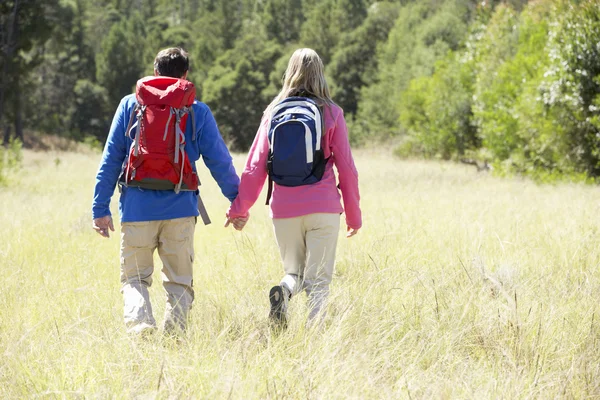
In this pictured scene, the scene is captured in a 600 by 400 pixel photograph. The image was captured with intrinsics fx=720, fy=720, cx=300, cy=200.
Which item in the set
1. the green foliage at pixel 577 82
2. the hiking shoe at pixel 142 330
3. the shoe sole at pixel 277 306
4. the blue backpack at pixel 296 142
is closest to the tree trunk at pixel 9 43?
A: the green foliage at pixel 577 82

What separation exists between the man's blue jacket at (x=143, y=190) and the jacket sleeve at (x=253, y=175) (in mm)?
148

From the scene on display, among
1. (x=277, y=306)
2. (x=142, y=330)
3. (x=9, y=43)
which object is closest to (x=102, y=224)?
(x=142, y=330)

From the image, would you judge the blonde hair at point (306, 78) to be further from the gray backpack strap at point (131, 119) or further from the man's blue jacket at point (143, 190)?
the gray backpack strap at point (131, 119)

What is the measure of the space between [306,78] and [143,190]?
3.97 ft

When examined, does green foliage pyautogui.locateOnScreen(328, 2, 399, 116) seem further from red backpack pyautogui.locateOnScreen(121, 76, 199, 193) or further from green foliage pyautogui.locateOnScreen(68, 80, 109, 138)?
red backpack pyautogui.locateOnScreen(121, 76, 199, 193)

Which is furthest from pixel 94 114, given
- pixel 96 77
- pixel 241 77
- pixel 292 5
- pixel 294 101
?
pixel 294 101

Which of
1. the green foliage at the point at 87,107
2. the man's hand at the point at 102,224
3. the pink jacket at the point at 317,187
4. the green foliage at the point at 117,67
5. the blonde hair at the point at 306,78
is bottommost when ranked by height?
the green foliage at the point at 87,107

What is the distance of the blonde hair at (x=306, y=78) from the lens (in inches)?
174

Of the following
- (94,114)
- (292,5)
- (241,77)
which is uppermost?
(292,5)

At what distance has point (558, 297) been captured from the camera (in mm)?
4848

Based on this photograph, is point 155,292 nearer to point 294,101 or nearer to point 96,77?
point 294,101

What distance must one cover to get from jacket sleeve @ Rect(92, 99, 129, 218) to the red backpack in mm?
159

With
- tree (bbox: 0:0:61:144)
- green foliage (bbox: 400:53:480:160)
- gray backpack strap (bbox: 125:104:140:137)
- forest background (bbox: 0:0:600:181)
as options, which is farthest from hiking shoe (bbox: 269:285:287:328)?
green foliage (bbox: 400:53:480:160)

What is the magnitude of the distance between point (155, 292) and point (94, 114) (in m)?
56.9
